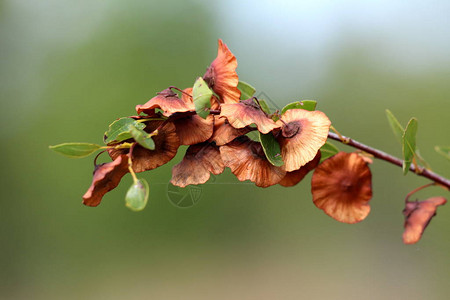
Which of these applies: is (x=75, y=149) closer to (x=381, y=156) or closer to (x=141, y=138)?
(x=141, y=138)

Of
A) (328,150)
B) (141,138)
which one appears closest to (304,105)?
(328,150)

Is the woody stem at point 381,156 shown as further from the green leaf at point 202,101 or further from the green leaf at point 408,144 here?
the green leaf at point 202,101

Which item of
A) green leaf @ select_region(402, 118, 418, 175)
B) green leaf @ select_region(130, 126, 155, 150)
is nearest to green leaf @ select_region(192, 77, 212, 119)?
green leaf @ select_region(130, 126, 155, 150)

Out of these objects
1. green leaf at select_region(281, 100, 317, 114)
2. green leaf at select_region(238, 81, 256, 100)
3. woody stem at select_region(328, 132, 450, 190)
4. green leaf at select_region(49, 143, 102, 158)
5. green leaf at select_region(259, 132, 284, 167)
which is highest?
green leaf at select_region(49, 143, 102, 158)

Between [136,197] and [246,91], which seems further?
[246,91]

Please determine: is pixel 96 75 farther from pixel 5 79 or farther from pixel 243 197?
pixel 243 197

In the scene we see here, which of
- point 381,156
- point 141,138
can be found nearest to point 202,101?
point 141,138

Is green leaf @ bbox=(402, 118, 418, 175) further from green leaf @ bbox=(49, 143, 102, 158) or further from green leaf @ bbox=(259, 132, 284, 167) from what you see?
green leaf @ bbox=(49, 143, 102, 158)
